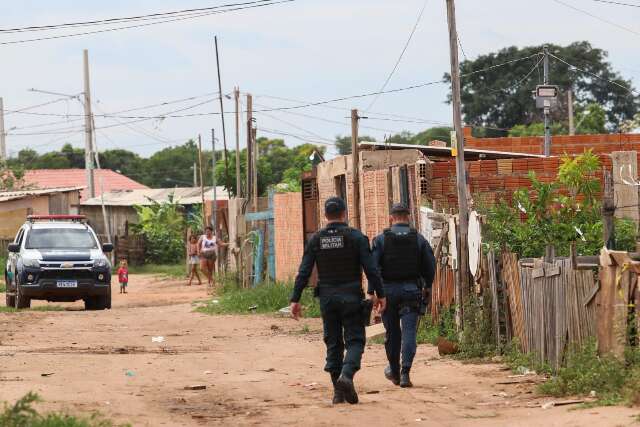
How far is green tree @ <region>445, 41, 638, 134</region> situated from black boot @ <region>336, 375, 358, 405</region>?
58256 millimetres

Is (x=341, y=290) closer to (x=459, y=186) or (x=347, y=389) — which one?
(x=347, y=389)

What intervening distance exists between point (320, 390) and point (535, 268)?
261 centimetres

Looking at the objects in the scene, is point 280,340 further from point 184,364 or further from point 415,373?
point 415,373

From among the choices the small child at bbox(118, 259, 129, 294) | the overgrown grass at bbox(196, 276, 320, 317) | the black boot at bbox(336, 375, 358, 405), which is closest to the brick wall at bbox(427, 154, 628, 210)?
the overgrown grass at bbox(196, 276, 320, 317)

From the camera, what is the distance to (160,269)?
163 ft

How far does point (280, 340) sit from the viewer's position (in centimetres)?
1842

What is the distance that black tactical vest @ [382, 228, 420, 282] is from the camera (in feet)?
40.8

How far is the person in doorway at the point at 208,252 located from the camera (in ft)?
115

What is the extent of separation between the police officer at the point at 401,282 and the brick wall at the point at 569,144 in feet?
46.2

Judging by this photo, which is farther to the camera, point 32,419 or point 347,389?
point 347,389

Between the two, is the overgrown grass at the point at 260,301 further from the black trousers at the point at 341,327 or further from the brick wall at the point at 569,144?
the black trousers at the point at 341,327

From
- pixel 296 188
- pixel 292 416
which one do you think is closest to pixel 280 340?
pixel 292 416

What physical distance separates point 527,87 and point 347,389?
6055 centimetres

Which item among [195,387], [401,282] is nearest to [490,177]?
[401,282]
